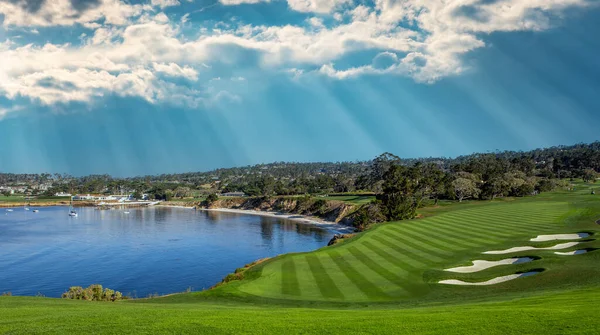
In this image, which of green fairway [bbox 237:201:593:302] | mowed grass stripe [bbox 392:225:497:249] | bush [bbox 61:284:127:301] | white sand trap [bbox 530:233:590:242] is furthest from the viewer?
mowed grass stripe [bbox 392:225:497:249]

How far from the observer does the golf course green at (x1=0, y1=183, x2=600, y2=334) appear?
38.9ft

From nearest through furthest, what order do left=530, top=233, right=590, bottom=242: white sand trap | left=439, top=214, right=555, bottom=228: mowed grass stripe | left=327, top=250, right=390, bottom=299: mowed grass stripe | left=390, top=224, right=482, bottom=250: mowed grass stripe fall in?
left=327, top=250, right=390, bottom=299: mowed grass stripe
left=530, top=233, right=590, bottom=242: white sand trap
left=390, top=224, right=482, bottom=250: mowed grass stripe
left=439, top=214, right=555, bottom=228: mowed grass stripe

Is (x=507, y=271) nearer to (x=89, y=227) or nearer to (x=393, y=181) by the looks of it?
(x=393, y=181)

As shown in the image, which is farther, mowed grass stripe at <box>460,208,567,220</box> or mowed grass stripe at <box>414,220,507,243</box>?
mowed grass stripe at <box>460,208,567,220</box>

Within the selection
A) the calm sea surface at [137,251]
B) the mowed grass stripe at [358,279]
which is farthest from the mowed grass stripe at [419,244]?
the calm sea surface at [137,251]

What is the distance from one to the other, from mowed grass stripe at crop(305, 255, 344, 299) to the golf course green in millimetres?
73

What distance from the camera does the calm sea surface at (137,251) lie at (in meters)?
47.4

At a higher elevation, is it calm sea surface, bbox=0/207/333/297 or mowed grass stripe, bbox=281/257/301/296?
mowed grass stripe, bbox=281/257/301/296

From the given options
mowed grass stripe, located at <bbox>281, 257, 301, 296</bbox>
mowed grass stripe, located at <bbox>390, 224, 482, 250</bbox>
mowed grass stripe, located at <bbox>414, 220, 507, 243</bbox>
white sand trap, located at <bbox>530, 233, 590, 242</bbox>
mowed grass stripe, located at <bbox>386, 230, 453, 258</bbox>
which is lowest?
mowed grass stripe, located at <bbox>281, 257, 301, 296</bbox>

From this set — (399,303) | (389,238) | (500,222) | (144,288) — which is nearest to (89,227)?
(144,288)

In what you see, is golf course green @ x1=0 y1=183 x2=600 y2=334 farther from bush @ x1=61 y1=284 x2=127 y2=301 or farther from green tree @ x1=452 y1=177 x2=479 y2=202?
green tree @ x1=452 y1=177 x2=479 y2=202

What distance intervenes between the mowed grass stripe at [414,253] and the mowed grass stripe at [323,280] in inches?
297

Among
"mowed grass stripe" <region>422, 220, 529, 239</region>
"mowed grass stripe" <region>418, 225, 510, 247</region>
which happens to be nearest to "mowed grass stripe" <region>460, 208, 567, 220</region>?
"mowed grass stripe" <region>422, 220, 529, 239</region>

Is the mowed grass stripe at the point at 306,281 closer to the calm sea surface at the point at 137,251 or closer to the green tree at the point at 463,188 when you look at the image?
the calm sea surface at the point at 137,251
